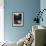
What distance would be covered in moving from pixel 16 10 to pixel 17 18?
34cm

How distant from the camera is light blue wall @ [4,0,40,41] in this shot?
5.73 metres

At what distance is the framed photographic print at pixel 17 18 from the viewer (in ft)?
18.9

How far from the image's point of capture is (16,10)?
227 inches

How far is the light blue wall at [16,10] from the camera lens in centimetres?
573

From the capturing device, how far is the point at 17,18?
5.80 m

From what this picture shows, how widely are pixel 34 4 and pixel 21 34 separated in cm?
137

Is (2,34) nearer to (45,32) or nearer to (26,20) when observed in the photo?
(26,20)

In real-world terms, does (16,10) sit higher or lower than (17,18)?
higher

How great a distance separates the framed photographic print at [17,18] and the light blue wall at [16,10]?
0.41 feet

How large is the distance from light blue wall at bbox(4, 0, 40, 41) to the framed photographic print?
126 millimetres

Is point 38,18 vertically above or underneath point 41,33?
above

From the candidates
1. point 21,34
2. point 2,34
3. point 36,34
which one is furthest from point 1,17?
point 36,34

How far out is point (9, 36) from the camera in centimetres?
575

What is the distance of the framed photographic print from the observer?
576cm
